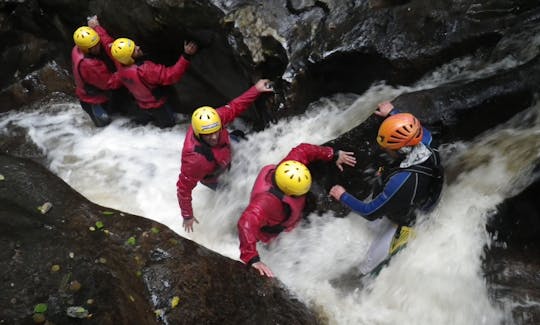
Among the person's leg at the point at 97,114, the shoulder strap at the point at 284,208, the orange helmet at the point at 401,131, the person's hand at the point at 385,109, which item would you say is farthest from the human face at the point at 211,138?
the person's leg at the point at 97,114

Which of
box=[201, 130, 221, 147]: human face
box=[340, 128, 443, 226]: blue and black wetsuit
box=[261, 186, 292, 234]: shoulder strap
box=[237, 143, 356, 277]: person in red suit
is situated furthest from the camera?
box=[201, 130, 221, 147]: human face

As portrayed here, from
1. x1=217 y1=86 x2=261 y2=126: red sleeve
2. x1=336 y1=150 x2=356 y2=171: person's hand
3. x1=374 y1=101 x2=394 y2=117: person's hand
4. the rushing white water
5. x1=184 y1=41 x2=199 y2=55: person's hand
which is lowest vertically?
the rushing white water

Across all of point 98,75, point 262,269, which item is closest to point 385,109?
point 262,269

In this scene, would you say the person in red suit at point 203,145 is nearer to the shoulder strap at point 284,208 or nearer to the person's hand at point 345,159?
the shoulder strap at point 284,208

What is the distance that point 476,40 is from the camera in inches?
212

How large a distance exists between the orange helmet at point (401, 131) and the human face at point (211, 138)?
2.24 meters

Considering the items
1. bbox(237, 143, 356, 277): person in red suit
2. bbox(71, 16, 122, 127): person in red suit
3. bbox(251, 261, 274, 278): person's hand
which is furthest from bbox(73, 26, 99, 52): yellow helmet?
bbox(251, 261, 274, 278): person's hand

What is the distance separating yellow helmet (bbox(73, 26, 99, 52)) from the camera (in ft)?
22.9

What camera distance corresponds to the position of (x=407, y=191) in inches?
164

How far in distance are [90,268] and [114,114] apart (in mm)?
5678

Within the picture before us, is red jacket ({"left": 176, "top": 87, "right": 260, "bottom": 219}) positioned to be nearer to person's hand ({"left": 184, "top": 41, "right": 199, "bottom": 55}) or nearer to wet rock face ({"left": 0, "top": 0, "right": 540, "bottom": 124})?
wet rock face ({"left": 0, "top": 0, "right": 540, "bottom": 124})

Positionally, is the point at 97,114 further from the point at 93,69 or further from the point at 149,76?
the point at 149,76

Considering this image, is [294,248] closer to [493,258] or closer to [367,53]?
[493,258]

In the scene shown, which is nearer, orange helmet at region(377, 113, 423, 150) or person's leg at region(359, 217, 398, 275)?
orange helmet at region(377, 113, 423, 150)
